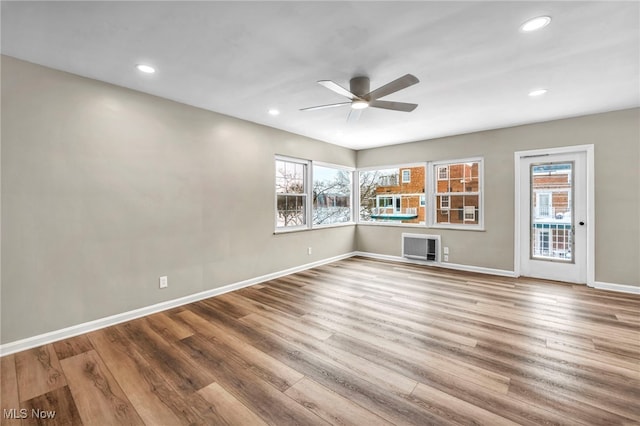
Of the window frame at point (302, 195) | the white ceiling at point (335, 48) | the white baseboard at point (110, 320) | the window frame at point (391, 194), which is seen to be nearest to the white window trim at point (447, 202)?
the window frame at point (391, 194)

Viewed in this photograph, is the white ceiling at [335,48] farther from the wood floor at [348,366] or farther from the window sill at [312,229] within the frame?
the wood floor at [348,366]

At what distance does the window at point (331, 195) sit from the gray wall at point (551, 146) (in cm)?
101

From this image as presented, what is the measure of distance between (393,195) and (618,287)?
3734mm

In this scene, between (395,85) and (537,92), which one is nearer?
(395,85)

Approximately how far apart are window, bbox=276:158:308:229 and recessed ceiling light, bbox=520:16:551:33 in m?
3.62

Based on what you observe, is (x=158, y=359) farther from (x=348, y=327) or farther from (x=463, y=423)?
(x=463, y=423)

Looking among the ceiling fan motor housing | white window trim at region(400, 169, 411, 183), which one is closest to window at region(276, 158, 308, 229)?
white window trim at region(400, 169, 411, 183)

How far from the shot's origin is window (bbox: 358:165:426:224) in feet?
18.8

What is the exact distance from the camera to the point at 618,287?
12.7 ft

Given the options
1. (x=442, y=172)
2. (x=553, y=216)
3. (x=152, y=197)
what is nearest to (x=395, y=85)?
(x=152, y=197)

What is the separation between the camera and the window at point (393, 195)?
5.72m

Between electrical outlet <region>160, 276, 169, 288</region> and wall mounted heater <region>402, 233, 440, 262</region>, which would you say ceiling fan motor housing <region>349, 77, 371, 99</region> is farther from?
wall mounted heater <region>402, 233, 440, 262</region>

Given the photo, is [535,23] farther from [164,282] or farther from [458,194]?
[164,282]

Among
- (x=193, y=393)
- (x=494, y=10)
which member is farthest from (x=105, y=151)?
(x=494, y=10)
